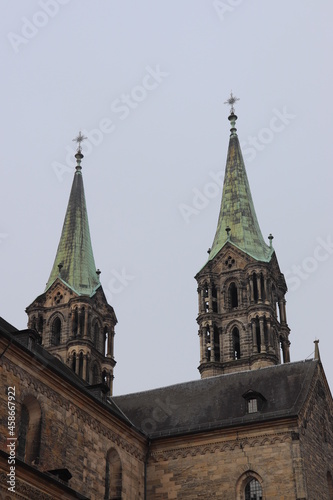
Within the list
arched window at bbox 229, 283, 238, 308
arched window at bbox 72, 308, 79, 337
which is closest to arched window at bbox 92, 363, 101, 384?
arched window at bbox 72, 308, 79, 337

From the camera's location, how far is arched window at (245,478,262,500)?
29.8 metres

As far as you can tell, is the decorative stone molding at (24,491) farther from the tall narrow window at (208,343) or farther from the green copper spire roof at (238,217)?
the green copper spire roof at (238,217)

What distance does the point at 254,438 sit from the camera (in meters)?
30.6

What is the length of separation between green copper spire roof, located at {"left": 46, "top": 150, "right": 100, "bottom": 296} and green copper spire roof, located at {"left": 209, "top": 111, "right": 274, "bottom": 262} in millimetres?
9514

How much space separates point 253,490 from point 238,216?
1416 inches

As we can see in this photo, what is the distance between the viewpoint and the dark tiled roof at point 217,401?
31828mm

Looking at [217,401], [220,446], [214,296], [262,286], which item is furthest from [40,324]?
[220,446]

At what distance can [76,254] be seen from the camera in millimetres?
62000

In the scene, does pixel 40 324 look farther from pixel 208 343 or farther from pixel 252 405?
pixel 252 405

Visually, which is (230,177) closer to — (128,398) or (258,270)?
(258,270)

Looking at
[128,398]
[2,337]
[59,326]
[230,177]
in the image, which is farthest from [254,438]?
[230,177]

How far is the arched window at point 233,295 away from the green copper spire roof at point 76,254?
Result: 1012 cm

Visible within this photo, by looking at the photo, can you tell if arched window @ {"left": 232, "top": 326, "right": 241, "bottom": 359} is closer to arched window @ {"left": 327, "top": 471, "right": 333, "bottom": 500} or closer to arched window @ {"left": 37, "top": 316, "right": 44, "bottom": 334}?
arched window @ {"left": 37, "top": 316, "right": 44, "bottom": 334}

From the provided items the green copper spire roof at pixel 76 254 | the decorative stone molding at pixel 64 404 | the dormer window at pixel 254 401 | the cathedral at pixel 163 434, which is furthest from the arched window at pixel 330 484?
the green copper spire roof at pixel 76 254
